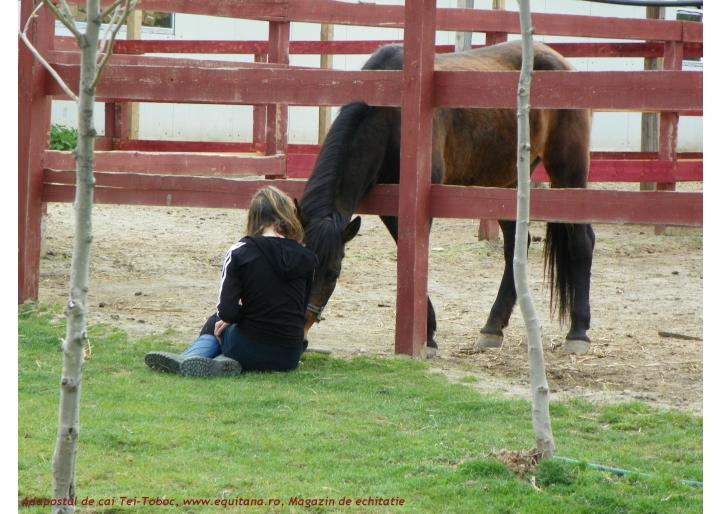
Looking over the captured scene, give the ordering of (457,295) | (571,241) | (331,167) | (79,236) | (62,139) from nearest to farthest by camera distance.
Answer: (79,236)
(331,167)
(571,241)
(457,295)
(62,139)

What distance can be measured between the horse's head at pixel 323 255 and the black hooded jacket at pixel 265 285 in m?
0.13

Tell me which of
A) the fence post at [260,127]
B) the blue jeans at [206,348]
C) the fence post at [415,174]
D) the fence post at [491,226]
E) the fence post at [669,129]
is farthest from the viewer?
the fence post at [669,129]

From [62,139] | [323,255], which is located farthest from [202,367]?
[62,139]

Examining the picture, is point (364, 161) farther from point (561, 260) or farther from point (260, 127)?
point (260, 127)

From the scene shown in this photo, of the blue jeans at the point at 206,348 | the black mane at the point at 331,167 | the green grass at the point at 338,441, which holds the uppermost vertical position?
the black mane at the point at 331,167

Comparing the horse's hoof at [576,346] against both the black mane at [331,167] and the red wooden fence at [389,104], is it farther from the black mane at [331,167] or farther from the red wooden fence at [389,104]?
the black mane at [331,167]

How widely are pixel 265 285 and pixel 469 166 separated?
2.06 metres

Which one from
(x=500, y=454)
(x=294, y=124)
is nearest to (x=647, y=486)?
(x=500, y=454)

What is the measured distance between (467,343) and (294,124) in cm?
1075

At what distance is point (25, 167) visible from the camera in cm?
604

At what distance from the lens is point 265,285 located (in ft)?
15.2

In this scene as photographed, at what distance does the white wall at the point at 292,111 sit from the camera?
51.0 feet

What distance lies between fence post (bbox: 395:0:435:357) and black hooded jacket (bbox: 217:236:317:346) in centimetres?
73

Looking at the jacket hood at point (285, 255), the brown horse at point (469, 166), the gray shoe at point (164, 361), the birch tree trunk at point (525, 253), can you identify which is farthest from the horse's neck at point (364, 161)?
the birch tree trunk at point (525, 253)
